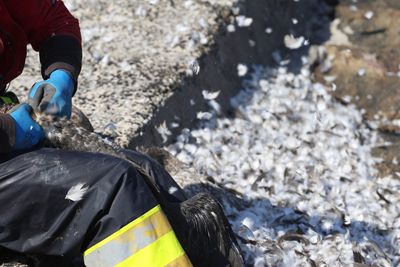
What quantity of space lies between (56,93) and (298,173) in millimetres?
2729

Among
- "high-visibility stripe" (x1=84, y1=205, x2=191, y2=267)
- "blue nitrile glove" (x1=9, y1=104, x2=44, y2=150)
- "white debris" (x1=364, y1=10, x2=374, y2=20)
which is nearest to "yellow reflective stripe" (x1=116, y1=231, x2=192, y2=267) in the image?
"high-visibility stripe" (x1=84, y1=205, x2=191, y2=267)

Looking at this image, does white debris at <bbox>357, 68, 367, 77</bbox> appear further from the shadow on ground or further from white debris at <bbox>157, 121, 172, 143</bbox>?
white debris at <bbox>157, 121, 172, 143</bbox>

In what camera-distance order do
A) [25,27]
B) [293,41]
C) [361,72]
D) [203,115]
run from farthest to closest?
[293,41] < [361,72] < [203,115] < [25,27]

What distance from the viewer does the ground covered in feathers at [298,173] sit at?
5.12 m

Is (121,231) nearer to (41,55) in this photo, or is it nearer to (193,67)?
(41,55)

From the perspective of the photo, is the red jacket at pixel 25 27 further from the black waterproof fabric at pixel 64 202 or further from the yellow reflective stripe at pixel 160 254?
the yellow reflective stripe at pixel 160 254

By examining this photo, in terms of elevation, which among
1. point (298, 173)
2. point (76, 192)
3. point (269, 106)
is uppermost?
point (76, 192)

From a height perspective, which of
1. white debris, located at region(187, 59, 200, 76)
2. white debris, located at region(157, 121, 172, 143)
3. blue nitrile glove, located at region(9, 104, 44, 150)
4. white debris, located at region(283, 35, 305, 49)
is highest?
blue nitrile glove, located at region(9, 104, 44, 150)

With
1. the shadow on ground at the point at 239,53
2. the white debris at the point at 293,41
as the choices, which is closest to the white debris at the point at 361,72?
the shadow on ground at the point at 239,53

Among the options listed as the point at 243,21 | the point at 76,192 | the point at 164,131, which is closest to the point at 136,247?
the point at 76,192

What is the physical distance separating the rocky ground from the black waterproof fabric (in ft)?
4.70

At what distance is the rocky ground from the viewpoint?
554cm

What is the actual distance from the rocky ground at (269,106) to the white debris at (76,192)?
1.51 metres

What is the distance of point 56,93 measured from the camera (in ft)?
14.1
